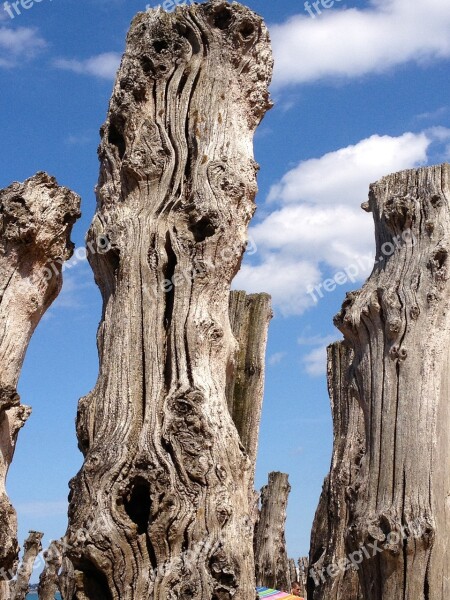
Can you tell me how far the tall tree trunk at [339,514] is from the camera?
305 inches

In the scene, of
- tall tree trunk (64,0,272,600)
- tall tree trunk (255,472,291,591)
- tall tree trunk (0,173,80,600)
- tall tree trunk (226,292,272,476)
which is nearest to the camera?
tall tree trunk (64,0,272,600)

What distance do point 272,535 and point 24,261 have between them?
1007cm

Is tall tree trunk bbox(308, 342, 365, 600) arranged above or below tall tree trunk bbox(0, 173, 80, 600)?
below

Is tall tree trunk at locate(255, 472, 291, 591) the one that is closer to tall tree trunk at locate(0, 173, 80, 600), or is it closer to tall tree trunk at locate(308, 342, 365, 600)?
tall tree trunk at locate(308, 342, 365, 600)

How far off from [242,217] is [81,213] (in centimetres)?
184

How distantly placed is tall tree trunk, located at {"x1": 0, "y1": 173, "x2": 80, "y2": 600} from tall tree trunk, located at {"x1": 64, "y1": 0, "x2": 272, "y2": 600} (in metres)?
1.05

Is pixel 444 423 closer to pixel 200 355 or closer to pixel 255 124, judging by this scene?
pixel 200 355

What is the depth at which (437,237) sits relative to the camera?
5.39 metres

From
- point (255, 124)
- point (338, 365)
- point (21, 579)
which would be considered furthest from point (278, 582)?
point (255, 124)

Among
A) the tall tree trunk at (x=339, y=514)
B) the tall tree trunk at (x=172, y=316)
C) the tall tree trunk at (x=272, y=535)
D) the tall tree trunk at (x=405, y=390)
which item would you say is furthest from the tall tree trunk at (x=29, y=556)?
the tall tree trunk at (x=172, y=316)

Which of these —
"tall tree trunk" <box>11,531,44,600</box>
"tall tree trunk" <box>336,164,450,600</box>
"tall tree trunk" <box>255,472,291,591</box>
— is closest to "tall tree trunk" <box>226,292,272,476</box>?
"tall tree trunk" <box>336,164,450,600</box>

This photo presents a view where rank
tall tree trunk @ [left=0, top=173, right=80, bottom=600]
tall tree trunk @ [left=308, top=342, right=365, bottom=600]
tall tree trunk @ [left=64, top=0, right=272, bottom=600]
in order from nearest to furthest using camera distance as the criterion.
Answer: tall tree trunk @ [left=64, top=0, right=272, bottom=600]
tall tree trunk @ [left=0, top=173, right=80, bottom=600]
tall tree trunk @ [left=308, top=342, right=365, bottom=600]

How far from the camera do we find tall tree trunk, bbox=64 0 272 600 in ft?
12.6

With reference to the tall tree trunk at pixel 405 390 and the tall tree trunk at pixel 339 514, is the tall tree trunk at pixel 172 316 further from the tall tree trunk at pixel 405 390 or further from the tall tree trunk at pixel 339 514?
the tall tree trunk at pixel 339 514
